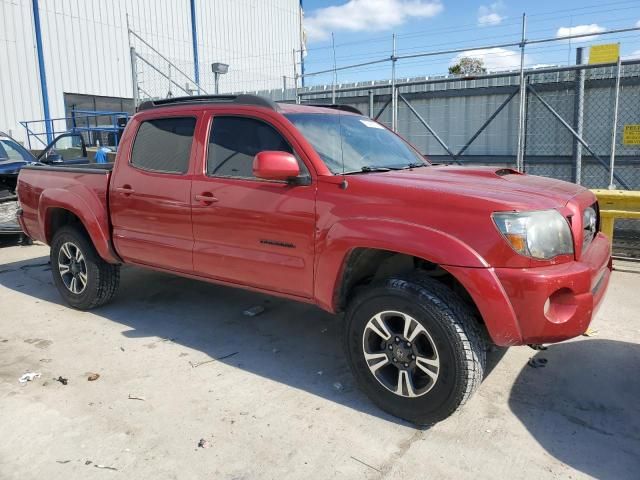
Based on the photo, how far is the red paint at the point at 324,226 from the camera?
277 centimetres

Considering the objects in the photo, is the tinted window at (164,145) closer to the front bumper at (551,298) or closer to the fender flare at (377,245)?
the fender flare at (377,245)

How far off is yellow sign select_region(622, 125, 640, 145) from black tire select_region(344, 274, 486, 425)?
6.25 m

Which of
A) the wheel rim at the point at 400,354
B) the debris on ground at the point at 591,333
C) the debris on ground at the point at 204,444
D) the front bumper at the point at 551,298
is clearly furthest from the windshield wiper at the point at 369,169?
the debris on ground at the point at 591,333

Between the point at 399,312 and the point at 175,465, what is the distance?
1.46 m

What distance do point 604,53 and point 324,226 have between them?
5961 mm

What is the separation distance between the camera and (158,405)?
335 centimetres

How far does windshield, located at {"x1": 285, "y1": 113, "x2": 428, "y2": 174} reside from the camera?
12.0 feet

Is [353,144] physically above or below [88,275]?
above

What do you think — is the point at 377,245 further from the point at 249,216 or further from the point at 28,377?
the point at 28,377

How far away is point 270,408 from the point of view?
331 centimetres

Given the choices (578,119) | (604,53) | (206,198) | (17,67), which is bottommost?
(206,198)

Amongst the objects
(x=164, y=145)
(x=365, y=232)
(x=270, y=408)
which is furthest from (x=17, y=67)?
(x=365, y=232)

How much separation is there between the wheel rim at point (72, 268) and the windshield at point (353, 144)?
2711 mm

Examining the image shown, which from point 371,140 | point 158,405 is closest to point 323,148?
point 371,140
